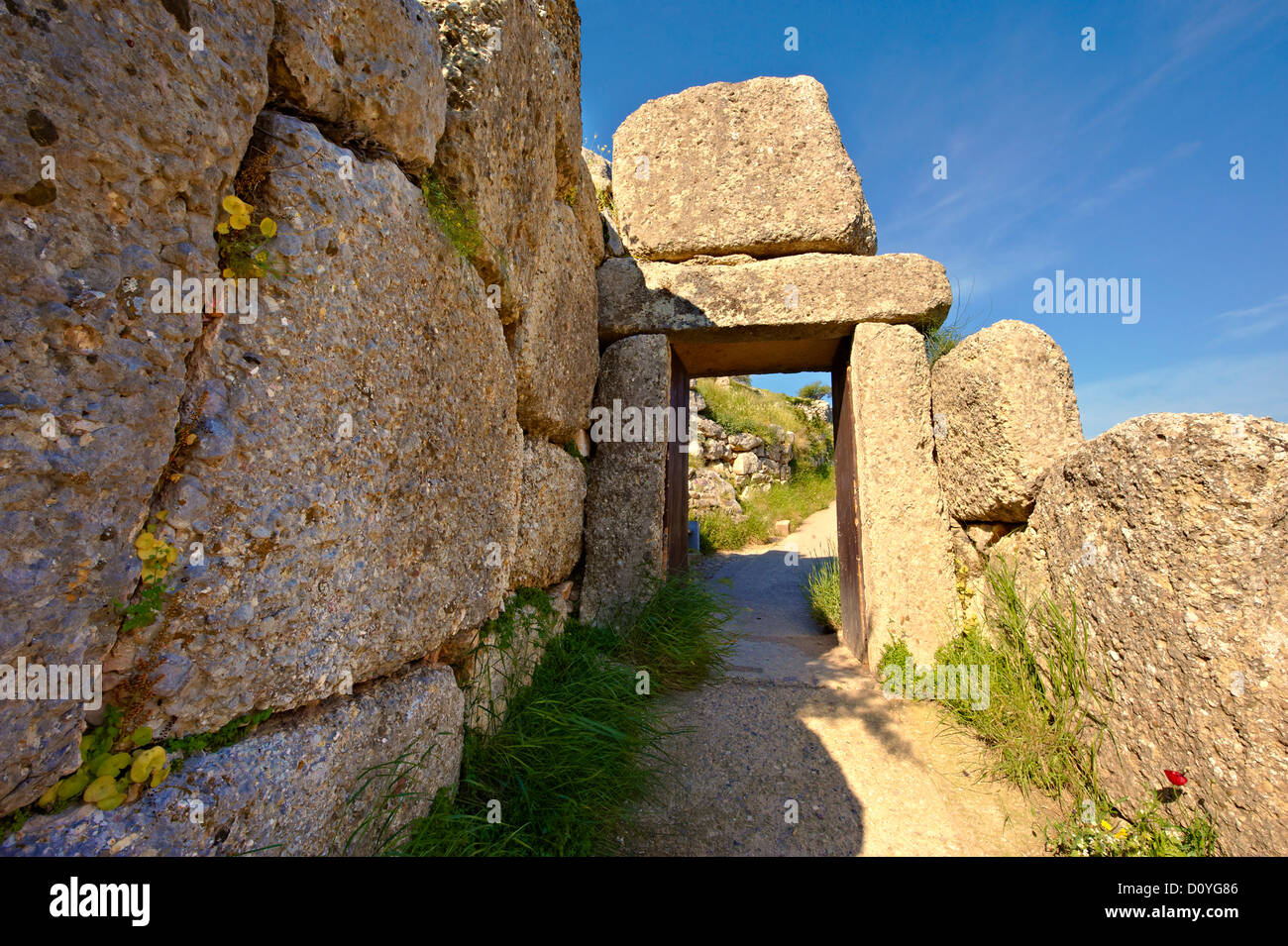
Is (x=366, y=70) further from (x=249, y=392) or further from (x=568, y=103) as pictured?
(x=568, y=103)

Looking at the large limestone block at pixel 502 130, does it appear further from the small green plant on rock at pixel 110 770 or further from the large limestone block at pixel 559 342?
the small green plant on rock at pixel 110 770

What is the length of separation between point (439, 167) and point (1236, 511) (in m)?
2.88

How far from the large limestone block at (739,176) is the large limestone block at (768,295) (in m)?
0.17

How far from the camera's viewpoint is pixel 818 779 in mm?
2566

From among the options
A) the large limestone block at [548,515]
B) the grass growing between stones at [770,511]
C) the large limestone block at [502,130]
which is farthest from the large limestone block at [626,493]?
the grass growing between stones at [770,511]

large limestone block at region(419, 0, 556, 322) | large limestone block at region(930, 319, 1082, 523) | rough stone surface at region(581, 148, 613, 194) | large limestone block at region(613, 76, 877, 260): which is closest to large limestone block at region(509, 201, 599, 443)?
large limestone block at region(419, 0, 556, 322)

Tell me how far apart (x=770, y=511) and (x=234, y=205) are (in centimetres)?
906

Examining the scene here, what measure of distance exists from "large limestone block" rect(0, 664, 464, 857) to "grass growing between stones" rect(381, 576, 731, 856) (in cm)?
17

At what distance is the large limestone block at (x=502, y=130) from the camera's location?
2020 millimetres

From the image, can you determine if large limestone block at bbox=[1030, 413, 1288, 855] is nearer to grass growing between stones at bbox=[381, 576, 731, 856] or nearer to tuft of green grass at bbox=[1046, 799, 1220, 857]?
tuft of green grass at bbox=[1046, 799, 1220, 857]

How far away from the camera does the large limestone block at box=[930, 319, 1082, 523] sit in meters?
2.91

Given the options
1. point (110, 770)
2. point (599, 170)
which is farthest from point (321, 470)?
point (599, 170)

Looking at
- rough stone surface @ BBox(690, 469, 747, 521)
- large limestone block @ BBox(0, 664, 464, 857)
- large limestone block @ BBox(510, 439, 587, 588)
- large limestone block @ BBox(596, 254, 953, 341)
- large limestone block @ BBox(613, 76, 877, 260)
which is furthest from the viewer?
rough stone surface @ BBox(690, 469, 747, 521)
